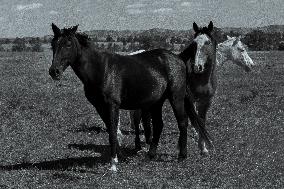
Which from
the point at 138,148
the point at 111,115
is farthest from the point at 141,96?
the point at 138,148

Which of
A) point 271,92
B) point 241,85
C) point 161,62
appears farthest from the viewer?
point 241,85

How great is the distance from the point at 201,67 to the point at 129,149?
234 cm

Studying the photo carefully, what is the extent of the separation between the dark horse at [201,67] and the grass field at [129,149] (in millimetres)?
930

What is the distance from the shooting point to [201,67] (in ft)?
29.1

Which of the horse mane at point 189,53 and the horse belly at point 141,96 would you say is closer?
the horse belly at point 141,96

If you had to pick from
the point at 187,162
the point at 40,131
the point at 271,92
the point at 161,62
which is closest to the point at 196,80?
the point at 161,62

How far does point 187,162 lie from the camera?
340 inches

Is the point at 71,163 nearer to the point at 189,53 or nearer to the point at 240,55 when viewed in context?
the point at 189,53

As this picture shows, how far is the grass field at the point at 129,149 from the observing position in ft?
24.7

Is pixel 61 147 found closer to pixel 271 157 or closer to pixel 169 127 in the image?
pixel 169 127

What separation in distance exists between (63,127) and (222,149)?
4.64m

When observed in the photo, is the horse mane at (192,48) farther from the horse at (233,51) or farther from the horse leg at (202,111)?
the horse at (233,51)

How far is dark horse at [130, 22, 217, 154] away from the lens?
8891mm

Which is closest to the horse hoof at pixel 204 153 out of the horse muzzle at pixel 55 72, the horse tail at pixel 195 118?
the horse tail at pixel 195 118
